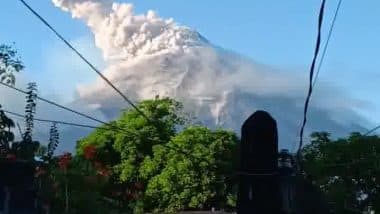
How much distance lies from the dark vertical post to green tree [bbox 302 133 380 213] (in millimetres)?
28612

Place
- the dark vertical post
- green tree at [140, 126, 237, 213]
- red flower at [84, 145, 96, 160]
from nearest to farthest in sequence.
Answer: the dark vertical post
green tree at [140, 126, 237, 213]
red flower at [84, 145, 96, 160]

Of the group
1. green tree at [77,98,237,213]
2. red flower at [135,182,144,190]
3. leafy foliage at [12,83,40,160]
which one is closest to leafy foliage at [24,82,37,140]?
leafy foliage at [12,83,40,160]

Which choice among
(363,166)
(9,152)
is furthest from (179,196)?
(9,152)

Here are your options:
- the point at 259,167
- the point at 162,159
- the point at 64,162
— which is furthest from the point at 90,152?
the point at 259,167

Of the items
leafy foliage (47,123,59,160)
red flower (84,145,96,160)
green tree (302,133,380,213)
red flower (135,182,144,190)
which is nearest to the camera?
leafy foliage (47,123,59,160)

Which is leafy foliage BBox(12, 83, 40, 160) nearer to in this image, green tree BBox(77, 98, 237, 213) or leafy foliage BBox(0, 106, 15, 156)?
leafy foliage BBox(0, 106, 15, 156)

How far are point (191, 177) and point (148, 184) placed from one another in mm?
4529

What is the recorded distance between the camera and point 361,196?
129 feet

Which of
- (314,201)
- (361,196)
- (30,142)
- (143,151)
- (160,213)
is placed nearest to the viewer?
(314,201)

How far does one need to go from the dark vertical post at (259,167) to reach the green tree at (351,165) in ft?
93.9

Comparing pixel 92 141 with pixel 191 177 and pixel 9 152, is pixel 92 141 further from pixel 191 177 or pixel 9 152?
pixel 9 152

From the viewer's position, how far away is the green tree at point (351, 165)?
120ft

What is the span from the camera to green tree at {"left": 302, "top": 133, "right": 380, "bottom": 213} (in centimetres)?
3672

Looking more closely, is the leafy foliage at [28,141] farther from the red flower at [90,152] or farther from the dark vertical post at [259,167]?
the red flower at [90,152]
